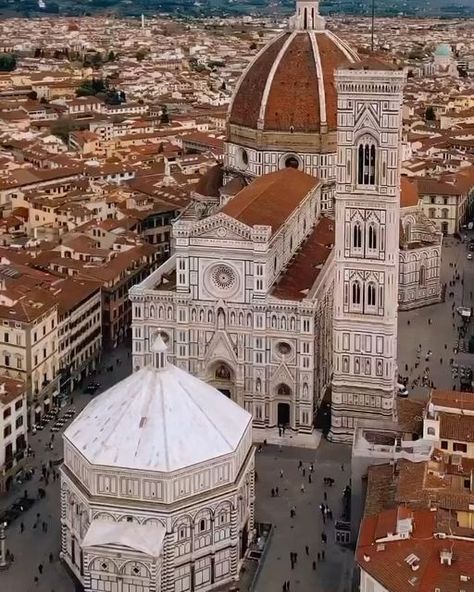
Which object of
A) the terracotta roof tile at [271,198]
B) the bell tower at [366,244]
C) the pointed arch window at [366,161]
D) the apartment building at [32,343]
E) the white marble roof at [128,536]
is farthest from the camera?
the terracotta roof tile at [271,198]

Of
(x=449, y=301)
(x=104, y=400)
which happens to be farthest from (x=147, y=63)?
(x=104, y=400)

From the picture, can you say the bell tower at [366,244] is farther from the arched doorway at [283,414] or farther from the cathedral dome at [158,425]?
the cathedral dome at [158,425]

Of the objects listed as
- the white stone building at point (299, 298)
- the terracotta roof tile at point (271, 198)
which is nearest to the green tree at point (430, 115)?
Answer: the terracotta roof tile at point (271, 198)

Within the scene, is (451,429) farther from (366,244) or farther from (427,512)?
(366,244)

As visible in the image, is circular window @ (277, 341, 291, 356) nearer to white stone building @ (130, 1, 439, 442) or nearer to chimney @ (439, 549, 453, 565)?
white stone building @ (130, 1, 439, 442)

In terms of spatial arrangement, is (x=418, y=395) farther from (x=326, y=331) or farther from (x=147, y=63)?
(x=147, y=63)

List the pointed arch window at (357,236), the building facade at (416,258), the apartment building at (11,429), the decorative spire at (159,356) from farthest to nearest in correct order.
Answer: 1. the building facade at (416,258)
2. the pointed arch window at (357,236)
3. the apartment building at (11,429)
4. the decorative spire at (159,356)
